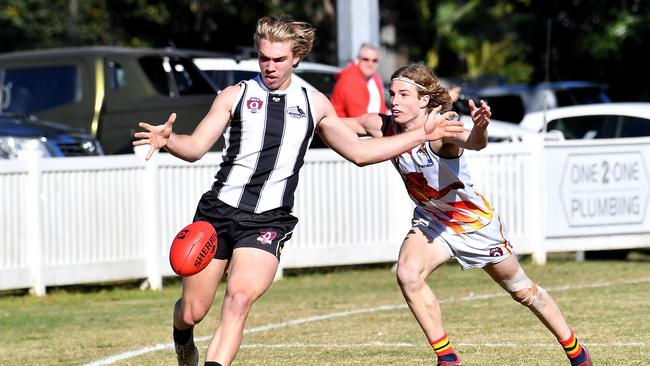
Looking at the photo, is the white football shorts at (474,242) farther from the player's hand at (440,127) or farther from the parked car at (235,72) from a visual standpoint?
the parked car at (235,72)

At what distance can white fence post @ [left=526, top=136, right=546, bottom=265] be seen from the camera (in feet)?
50.5

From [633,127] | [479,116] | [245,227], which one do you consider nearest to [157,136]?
[245,227]

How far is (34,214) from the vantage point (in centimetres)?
1317

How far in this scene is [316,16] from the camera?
36.1m

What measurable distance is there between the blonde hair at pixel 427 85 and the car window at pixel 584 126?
9.29 m

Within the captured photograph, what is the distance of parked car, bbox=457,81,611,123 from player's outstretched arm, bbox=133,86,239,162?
52.9ft

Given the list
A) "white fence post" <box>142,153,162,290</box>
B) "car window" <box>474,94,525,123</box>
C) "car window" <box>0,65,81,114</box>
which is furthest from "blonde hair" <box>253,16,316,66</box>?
"car window" <box>474,94,525,123</box>

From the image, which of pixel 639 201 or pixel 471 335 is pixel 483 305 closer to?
pixel 471 335

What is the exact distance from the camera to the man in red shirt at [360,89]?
575 inches

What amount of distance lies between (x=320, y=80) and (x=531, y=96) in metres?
8.54

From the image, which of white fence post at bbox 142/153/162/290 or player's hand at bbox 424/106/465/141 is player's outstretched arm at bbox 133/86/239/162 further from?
white fence post at bbox 142/153/162/290

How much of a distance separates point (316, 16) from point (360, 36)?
58.2ft

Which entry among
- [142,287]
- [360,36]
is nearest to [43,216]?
[142,287]

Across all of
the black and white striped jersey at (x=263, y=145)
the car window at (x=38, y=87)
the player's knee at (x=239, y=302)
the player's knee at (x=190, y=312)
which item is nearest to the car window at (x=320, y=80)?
the car window at (x=38, y=87)
